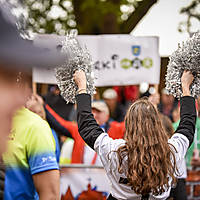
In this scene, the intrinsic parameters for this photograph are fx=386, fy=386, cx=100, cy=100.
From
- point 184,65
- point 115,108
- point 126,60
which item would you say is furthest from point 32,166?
point 115,108

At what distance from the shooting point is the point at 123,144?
98.4 inches

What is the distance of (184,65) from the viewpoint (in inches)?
100.0

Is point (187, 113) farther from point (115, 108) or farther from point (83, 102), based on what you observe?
point (115, 108)

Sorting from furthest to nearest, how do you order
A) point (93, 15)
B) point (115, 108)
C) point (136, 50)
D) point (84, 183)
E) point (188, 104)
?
point (93, 15) → point (115, 108) → point (136, 50) → point (84, 183) → point (188, 104)

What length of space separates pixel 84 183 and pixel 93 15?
6.06 m

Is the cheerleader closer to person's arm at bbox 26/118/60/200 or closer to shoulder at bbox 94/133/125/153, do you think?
shoulder at bbox 94/133/125/153

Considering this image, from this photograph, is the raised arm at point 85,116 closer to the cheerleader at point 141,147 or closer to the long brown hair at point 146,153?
the cheerleader at point 141,147

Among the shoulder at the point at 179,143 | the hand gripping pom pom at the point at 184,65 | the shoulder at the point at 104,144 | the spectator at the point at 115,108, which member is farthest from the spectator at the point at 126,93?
the shoulder at the point at 104,144

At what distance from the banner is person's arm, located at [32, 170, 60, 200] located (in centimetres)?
282

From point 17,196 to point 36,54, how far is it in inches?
59.7

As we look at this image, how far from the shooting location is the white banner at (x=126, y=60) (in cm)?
584

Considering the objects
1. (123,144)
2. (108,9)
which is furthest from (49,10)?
(123,144)

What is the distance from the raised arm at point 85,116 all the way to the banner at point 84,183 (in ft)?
8.37

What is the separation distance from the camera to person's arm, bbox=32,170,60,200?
206 centimetres
